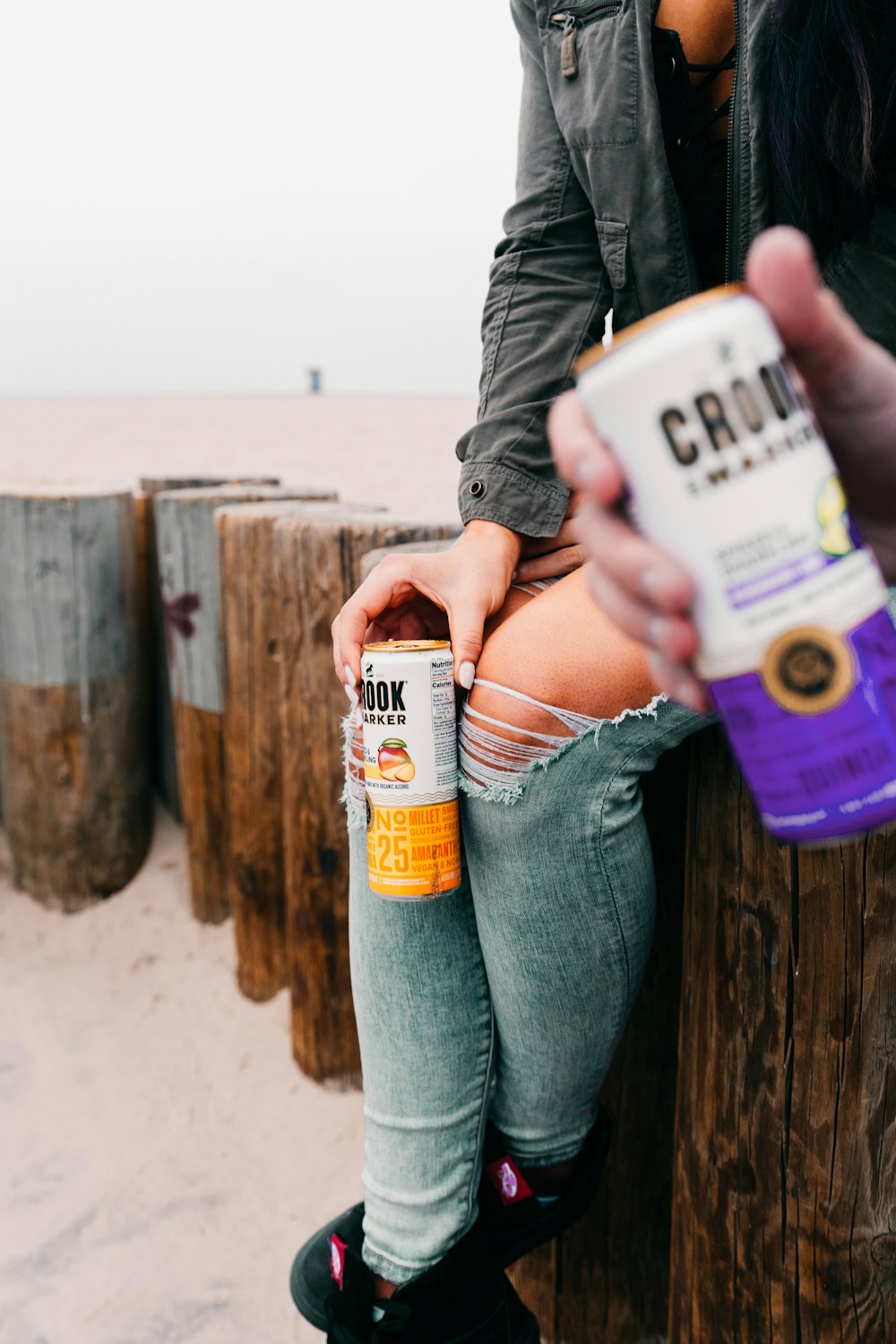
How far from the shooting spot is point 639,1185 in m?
1.55

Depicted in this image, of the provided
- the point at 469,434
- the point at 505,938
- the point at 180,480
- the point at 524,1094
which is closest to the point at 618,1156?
the point at 524,1094

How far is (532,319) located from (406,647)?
594mm

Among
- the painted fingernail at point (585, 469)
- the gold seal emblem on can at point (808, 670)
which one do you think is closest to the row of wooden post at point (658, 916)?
the gold seal emblem on can at point (808, 670)

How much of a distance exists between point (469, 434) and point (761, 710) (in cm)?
88

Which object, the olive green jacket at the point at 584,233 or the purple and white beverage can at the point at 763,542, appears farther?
the olive green jacket at the point at 584,233

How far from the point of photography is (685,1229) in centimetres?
135

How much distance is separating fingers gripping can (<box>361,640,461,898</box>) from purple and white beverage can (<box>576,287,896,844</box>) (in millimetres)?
459

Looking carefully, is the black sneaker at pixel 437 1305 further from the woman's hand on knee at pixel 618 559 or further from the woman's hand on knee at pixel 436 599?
the woman's hand on knee at pixel 618 559

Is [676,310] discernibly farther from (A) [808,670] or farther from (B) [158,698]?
(B) [158,698]

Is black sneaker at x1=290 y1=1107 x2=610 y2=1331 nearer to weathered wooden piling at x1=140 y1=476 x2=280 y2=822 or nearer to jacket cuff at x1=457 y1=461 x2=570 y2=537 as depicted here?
jacket cuff at x1=457 y1=461 x2=570 y2=537

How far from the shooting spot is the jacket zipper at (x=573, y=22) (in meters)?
1.33

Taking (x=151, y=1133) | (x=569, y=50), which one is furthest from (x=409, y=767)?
(x=151, y=1133)

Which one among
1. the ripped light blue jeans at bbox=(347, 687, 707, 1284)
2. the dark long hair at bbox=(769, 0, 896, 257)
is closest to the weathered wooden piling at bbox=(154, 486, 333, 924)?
the ripped light blue jeans at bbox=(347, 687, 707, 1284)

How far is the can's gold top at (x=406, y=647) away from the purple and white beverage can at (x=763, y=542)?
47 cm
